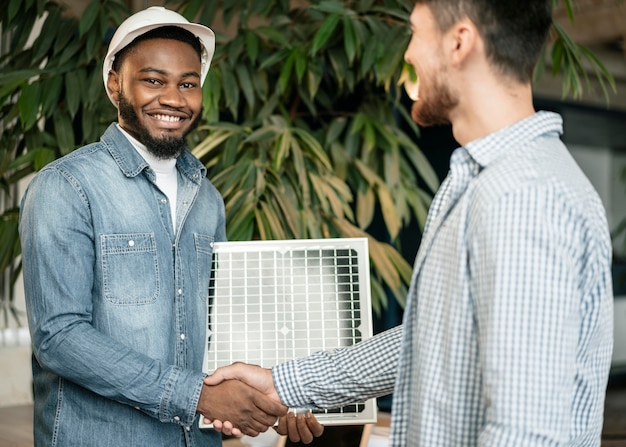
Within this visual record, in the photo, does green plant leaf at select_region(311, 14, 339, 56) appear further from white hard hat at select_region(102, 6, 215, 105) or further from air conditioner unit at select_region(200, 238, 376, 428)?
air conditioner unit at select_region(200, 238, 376, 428)

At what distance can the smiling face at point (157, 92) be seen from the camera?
173 centimetres

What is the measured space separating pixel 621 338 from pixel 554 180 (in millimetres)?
6507

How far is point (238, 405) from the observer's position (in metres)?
1.65

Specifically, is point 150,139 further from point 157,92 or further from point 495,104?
point 495,104

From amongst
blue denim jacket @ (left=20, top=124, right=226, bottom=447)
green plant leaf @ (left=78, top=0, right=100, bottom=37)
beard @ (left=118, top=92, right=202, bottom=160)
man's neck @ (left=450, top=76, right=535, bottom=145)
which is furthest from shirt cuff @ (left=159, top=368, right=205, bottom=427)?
green plant leaf @ (left=78, top=0, right=100, bottom=37)

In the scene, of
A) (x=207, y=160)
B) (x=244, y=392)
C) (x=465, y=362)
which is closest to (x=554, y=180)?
(x=465, y=362)

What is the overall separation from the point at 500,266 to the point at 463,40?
0.35m

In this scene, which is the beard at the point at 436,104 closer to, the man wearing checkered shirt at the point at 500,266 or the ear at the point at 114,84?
the man wearing checkered shirt at the point at 500,266

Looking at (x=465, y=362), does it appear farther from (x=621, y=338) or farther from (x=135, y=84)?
(x=621, y=338)

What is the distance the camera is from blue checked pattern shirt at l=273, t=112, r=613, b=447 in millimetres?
979

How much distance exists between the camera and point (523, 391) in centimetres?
97

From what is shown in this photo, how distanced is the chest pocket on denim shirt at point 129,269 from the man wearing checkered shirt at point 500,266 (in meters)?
0.64

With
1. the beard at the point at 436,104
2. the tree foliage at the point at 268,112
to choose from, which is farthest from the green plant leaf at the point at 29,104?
the beard at the point at 436,104

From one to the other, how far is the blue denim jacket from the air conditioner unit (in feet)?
0.34
